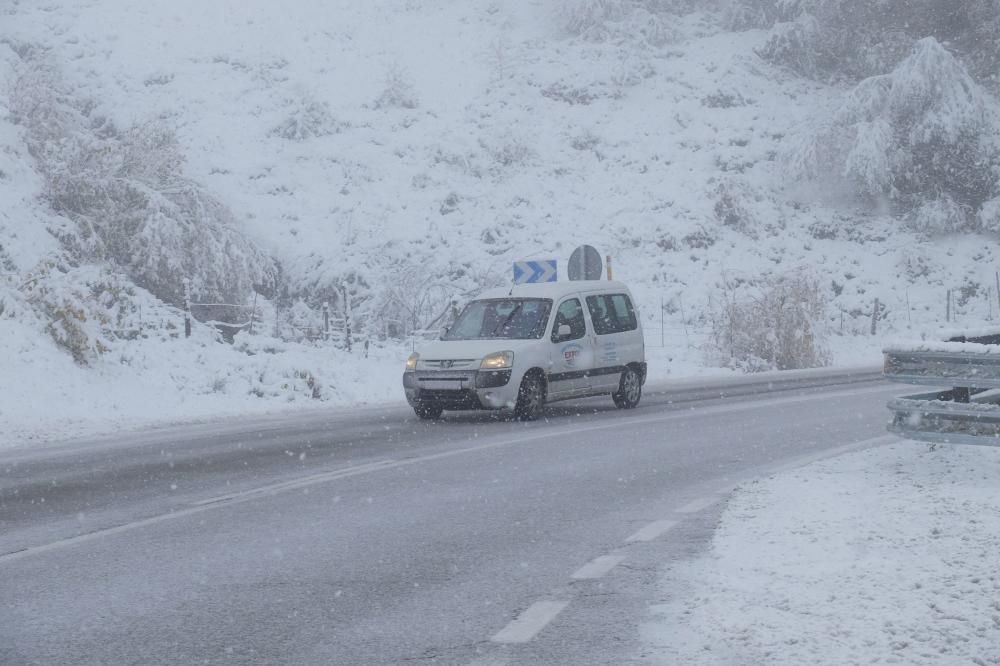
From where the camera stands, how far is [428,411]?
1681 centimetres

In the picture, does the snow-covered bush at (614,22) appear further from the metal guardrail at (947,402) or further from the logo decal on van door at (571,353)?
the metal guardrail at (947,402)

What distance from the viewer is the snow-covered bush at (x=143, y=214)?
28.4 metres

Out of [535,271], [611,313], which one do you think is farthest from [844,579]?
[535,271]

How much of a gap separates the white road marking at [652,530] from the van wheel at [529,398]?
7.50 metres

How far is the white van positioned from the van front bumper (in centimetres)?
1

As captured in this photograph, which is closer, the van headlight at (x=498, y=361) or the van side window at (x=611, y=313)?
the van headlight at (x=498, y=361)

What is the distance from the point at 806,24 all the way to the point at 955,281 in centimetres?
1422

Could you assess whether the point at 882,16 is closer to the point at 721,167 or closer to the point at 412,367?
the point at 721,167

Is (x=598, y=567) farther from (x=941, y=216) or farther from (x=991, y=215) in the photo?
(x=991, y=215)

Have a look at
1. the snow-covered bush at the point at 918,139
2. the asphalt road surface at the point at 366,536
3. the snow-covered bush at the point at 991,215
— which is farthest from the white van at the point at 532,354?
the snow-covered bush at the point at 991,215

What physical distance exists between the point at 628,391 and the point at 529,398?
246cm

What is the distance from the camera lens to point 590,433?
1480 cm

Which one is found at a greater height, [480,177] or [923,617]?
[480,177]

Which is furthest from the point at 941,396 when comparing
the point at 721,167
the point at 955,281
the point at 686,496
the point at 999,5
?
the point at 999,5
